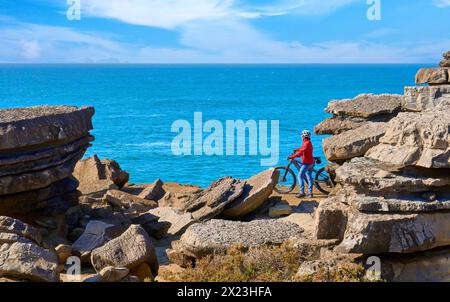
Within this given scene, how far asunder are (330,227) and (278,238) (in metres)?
1.49

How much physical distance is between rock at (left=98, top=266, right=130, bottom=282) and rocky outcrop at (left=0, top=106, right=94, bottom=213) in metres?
4.00

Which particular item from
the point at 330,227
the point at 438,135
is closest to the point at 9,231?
the point at 330,227

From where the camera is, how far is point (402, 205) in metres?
8.45

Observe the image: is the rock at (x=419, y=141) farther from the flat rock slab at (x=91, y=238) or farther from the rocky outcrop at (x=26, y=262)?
the flat rock slab at (x=91, y=238)

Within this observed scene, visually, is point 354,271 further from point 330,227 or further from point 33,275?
point 33,275

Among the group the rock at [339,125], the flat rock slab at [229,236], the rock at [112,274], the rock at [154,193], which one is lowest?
the rock at [154,193]

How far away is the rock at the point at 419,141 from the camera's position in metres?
8.54

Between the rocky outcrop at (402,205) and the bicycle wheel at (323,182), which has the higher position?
the rocky outcrop at (402,205)

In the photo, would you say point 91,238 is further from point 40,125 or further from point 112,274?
point 112,274

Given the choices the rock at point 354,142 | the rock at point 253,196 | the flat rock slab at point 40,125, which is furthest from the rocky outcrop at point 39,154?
the rock at point 354,142

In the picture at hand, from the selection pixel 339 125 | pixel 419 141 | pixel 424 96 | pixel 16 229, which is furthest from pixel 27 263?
pixel 339 125

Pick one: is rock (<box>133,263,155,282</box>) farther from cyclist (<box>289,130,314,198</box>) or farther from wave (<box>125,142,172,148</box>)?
wave (<box>125,142,172,148</box>)

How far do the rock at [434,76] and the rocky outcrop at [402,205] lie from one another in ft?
12.2
